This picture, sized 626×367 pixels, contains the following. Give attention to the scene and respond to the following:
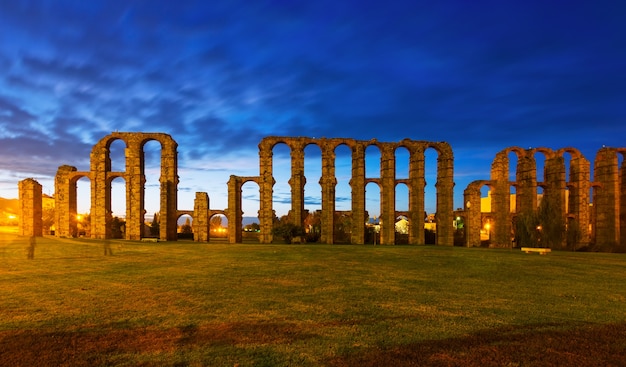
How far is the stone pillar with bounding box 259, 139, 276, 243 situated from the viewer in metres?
35.9

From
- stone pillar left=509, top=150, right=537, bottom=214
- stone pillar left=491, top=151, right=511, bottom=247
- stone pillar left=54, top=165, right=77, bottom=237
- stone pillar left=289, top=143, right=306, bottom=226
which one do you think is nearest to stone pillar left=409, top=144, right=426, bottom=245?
stone pillar left=491, top=151, right=511, bottom=247

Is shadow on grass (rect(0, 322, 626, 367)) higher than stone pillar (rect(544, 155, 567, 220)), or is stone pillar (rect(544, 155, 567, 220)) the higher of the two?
stone pillar (rect(544, 155, 567, 220))

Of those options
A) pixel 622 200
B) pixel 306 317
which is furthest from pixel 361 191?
pixel 622 200

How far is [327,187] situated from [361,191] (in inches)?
149

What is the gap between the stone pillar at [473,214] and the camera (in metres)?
37.4

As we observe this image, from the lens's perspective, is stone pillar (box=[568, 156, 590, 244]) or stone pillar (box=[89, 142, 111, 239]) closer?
stone pillar (box=[89, 142, 111, 239])

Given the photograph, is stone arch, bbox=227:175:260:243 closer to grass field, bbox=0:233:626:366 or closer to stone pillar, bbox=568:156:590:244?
grass field, bbox=0:233:626:366

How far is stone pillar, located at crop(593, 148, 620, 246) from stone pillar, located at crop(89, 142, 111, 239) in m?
55.0

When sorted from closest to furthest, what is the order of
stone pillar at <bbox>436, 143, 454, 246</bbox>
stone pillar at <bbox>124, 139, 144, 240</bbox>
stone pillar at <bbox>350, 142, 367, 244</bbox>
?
stone pillar at <bbox>124, 139, 144, 240</bbox> < stone pillar at <bbox>350, 142, 367, 244</bbox> < stone pillar at <bbox>436, 143, 454, 246</bbox>

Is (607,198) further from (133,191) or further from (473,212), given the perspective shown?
(133,191)

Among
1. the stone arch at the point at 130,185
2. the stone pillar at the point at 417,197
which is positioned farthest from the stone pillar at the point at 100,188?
the stone pillar at the point at 417,197

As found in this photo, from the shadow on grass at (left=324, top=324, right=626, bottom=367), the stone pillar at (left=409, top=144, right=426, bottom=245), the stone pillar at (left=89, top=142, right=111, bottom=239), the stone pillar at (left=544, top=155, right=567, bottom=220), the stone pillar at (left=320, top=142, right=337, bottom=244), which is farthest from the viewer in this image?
the stone pillar at (left=544, top=155, right=567, bottom=220)

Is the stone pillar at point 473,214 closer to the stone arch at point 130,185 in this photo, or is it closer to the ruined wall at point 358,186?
the ruined wall at point 358,186

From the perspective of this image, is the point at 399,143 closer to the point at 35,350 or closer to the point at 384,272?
the point at 384,272
